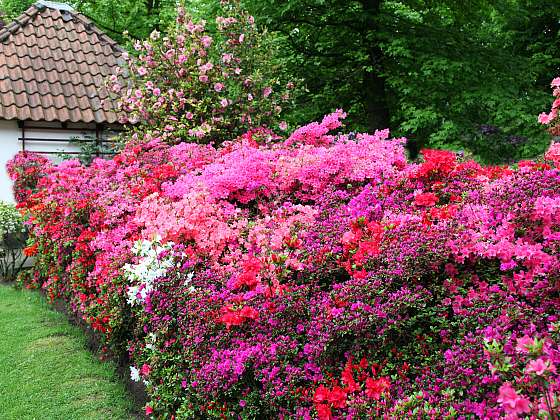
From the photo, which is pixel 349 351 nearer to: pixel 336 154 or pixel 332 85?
pixel 336 154

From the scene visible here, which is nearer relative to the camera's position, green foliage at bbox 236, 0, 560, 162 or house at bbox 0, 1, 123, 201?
green foliage at bbox 236, 0, 560, 162

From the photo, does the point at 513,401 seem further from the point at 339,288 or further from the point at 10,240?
the point at 10,240

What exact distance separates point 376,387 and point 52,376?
3198 millimetres

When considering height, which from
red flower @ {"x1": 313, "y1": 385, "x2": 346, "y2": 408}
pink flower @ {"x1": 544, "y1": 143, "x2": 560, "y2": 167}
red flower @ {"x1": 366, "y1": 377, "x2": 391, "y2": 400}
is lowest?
red flower @ {"x1": 313, "y1": 385, "x2": 346, "y2": 408}

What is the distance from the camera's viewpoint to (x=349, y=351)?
7.90ft

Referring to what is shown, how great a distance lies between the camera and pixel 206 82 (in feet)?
25.4

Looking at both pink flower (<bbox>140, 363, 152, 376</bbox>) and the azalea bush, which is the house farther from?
pink flower (<bbox>140, 363, 152, 376</bbox>)

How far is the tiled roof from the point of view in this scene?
32.3ft

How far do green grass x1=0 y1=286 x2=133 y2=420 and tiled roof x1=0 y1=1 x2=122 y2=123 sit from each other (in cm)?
501

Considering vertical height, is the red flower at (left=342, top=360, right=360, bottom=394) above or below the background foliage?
below

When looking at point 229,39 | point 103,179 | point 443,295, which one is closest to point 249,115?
point 229,39

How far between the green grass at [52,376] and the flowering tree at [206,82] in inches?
125

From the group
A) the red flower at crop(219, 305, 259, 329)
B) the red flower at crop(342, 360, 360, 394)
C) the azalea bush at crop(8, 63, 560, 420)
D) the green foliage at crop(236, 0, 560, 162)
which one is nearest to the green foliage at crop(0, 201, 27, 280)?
the azalea bush at crop(8, 63, 560, 420)

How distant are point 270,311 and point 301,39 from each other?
8984 mm
